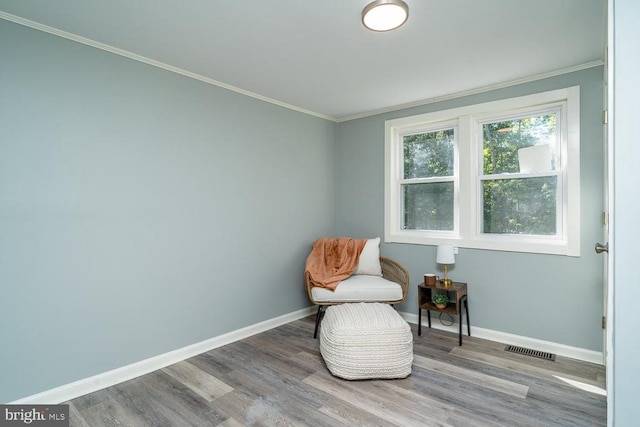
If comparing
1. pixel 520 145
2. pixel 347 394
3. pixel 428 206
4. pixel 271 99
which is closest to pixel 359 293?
pixel 347 394

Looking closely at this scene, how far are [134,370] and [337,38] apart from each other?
281 centimetres

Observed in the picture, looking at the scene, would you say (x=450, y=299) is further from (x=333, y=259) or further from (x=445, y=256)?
(x=333, y=259)

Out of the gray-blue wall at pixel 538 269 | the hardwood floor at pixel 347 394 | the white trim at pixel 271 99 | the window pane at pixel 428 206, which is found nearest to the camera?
the hardwood floor at pixel 347 394

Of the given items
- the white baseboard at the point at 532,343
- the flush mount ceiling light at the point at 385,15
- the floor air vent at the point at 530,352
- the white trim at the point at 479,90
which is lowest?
the floor air vent at the point at 530,352

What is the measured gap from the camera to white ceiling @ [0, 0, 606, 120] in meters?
1.95

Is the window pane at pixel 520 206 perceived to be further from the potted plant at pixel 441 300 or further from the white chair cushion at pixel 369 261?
the white chair cushion at pixel 369 261

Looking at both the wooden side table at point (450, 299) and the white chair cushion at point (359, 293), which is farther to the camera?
the white chair cushion at point (359, 293)

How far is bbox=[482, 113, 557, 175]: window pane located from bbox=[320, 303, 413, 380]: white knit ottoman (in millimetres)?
1882

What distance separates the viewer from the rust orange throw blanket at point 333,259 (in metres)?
3.44

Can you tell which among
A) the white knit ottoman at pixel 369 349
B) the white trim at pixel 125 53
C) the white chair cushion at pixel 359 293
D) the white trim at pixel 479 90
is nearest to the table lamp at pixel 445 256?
the white chair cushion at pixel 359 293

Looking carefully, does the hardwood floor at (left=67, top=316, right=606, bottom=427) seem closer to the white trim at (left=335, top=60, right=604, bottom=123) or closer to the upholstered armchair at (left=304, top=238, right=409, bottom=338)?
the upholstered armchair at (left=304, top=238, right=409, bottom=338)

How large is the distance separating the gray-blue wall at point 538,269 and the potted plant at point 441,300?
0.32 metres

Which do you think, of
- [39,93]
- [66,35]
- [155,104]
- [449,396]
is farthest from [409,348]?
[66,35]

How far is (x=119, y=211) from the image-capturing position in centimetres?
246
